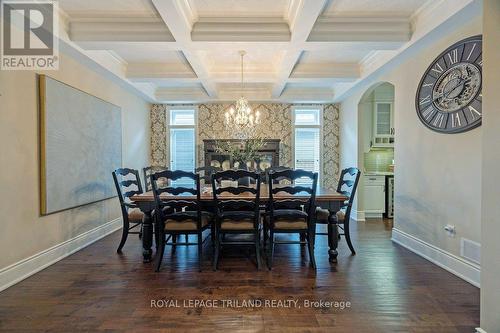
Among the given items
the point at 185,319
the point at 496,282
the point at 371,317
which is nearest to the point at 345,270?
the point at 371,317

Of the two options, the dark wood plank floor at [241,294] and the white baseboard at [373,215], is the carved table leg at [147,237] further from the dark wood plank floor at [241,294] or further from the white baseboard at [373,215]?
the white baseboard at [373,215]

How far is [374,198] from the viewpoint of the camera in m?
4.96

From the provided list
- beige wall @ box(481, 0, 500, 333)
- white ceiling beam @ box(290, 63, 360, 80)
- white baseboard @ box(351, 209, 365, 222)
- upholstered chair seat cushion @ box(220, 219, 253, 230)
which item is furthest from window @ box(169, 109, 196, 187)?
beige wall @ box(481, 0, 500, 333)

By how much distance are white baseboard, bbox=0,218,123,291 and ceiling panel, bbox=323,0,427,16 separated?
3.96 meters

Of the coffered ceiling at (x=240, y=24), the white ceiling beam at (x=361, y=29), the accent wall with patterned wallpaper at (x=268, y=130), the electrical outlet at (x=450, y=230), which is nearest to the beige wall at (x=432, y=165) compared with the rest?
the electrical outlet at (x=450, y=230)

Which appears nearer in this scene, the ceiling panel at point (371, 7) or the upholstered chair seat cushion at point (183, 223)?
the ceiling panel at point (371, 7)

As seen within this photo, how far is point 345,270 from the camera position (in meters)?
2.67

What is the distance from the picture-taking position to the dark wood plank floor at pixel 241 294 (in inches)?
72.1

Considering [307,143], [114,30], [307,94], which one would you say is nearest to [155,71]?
[114,30]

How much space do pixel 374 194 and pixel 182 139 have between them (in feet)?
14.1

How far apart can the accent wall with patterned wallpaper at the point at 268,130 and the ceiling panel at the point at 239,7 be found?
10.4 feet

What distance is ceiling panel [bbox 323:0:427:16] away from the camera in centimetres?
258

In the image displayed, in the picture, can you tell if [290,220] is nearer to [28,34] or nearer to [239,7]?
[239,7]

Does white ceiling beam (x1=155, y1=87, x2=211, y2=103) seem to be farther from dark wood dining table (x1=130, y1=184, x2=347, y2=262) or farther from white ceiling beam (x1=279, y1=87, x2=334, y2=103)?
dark wood dining table (x1=130, y1=184, x2=347, y2=262)
